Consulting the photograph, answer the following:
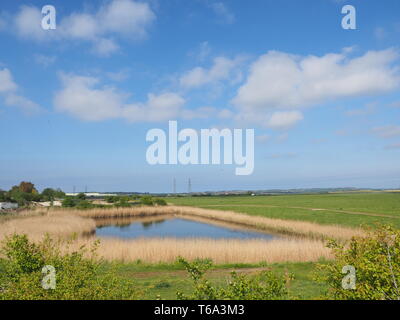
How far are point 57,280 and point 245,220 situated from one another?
109 ft

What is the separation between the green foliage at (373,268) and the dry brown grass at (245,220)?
2.34m

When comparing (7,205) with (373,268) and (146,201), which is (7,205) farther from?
(373,268)

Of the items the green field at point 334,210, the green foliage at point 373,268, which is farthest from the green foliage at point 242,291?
the green field at point 334,210

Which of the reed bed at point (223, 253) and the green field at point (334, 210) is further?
the green field at point (334, 210)

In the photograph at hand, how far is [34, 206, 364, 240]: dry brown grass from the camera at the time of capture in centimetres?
2336

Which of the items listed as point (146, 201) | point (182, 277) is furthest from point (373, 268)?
point (146, 201)

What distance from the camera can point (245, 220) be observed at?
36688mm

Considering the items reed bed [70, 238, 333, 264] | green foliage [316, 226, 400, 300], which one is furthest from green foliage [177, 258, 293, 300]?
reed bed [70, 238, 333, 264]

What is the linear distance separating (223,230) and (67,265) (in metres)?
29.6

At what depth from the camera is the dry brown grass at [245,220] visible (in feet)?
76.6

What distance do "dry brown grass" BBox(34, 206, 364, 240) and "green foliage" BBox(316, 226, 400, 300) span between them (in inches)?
92.2

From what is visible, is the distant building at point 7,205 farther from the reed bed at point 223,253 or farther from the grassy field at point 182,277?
the grassy field at point 182,277

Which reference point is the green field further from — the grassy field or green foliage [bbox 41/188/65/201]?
green foliage [bbox 41/188/65/201]

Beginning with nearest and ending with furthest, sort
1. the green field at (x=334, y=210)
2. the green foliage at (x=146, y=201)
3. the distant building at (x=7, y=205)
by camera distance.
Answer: the green field at (x=334, y=210)
the distant building at (x=7, y=205)
the green foliage at (x=146, y=201)
